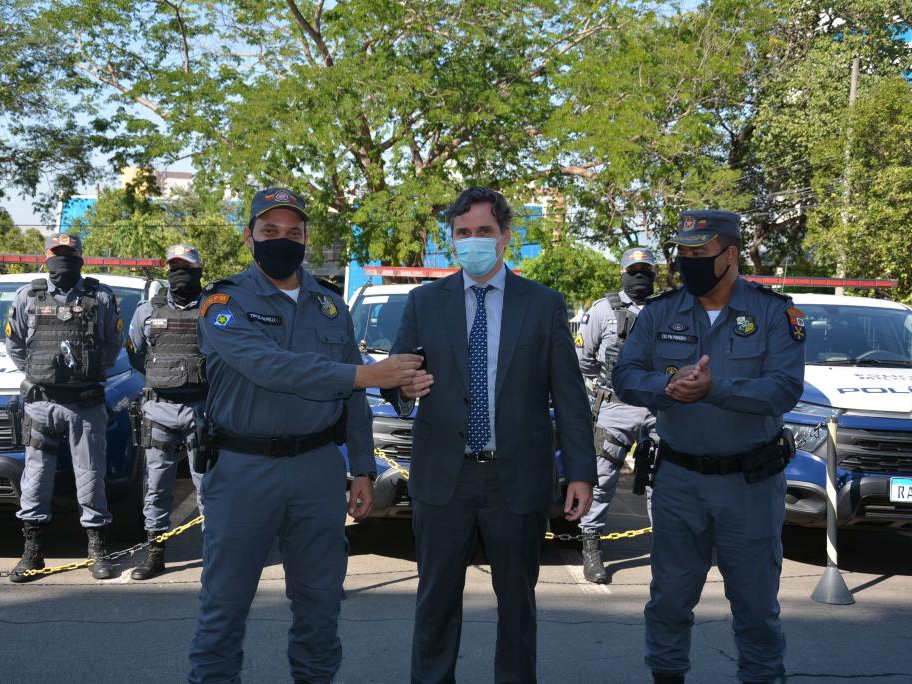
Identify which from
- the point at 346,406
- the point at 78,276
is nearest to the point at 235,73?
the point at 78,276

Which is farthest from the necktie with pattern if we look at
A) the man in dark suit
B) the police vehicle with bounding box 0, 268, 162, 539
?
the police vehicle with bounding box 0, 268, 162, 539

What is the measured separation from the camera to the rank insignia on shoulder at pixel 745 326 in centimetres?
397

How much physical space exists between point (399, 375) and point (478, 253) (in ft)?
2.15

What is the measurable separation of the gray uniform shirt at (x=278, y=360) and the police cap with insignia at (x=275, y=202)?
0.80 ft

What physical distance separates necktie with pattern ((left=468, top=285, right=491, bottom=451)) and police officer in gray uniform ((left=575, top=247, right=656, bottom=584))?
2.84 meters

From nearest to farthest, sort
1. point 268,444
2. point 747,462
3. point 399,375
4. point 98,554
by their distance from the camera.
Answer: point 399,375, point 268,444, point 747,462, point 98,554

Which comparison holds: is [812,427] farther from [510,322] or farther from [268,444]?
[268,444]

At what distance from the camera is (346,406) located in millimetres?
3938

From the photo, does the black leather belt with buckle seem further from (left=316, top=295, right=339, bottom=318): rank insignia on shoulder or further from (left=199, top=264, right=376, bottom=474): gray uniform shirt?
(left=316, top=295, right=339, bottom=318): rank insignia on shoulder

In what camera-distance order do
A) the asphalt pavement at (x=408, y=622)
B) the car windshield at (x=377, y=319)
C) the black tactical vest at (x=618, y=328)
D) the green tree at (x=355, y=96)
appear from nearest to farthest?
the asphalt pavement at (x=408, y=622)
the black tactical vest at (x=618, y=328)
the car windshield at (x=377, y=319)
the green tree at (x=355, y=96)

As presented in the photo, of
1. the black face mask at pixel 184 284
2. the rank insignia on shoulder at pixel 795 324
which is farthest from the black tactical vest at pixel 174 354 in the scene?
the rank insignia on shoulder at pixel 795 324

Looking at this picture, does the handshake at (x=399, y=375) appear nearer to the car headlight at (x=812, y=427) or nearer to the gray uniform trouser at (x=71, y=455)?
the gray uniform trouser at (x=71, y=455)

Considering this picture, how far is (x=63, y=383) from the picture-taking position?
6.14 metres

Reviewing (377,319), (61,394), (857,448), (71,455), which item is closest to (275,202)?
(61,394)
